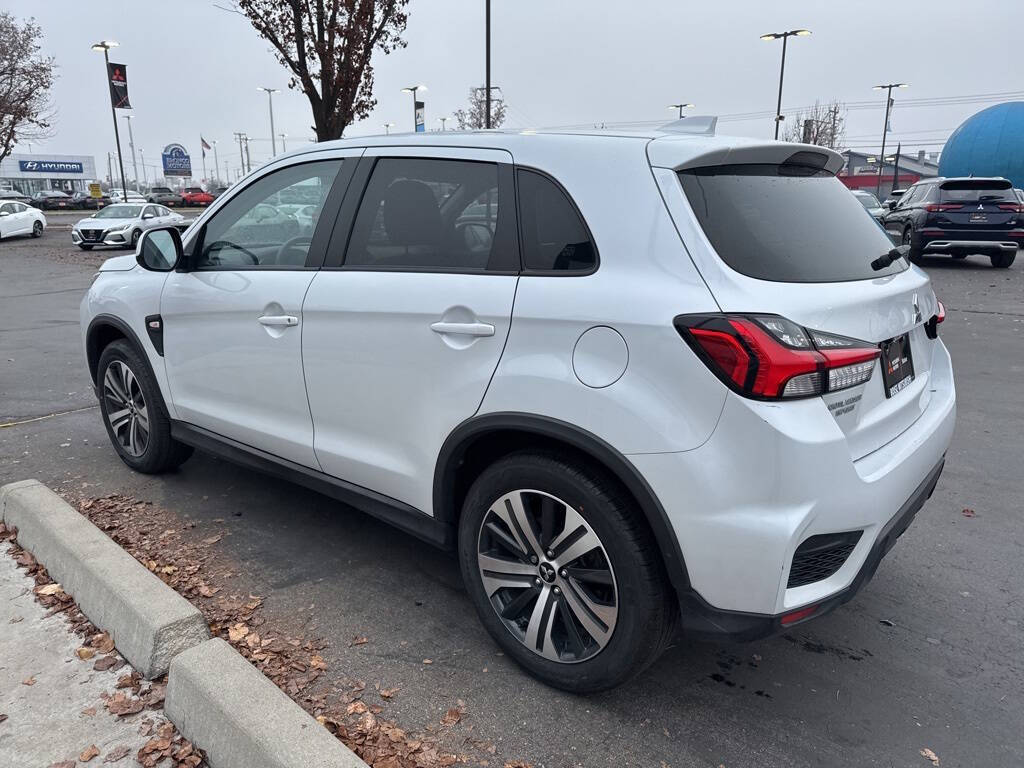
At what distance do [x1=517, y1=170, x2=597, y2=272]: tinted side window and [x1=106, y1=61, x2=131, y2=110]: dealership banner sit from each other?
3500 cm

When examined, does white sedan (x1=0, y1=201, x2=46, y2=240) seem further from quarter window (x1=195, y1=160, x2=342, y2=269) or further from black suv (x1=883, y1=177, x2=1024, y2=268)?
quarter window (x1=195, y1=160, x2=342, y2=269)

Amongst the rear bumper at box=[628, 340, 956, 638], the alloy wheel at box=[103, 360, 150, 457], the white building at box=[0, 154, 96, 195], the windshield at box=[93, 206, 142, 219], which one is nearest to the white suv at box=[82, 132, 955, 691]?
the rear bumper at box=[628, 340, 956, 638]

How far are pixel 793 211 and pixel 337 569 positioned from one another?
8.02 feet

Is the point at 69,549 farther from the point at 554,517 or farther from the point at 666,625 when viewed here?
the point at 666,625

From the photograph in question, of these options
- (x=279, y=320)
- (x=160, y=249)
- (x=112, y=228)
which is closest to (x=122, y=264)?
(x=160, y=249)

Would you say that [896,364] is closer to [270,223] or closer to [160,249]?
[270,223]

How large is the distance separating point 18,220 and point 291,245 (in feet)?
101

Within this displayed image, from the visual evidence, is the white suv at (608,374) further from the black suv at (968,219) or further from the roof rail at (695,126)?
the black suv at (968,219)

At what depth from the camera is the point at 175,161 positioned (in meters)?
73.9

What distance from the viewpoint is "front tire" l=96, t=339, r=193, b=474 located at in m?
4.33

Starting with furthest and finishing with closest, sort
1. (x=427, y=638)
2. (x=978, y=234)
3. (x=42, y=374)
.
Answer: (x=978, y=234) < (x=42, y=374) < (x=427, y=638)

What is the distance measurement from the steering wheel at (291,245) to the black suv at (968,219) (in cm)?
1487

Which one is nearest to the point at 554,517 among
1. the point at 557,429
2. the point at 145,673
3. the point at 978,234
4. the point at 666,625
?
the point at 557,429

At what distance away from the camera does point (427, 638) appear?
119 inches
